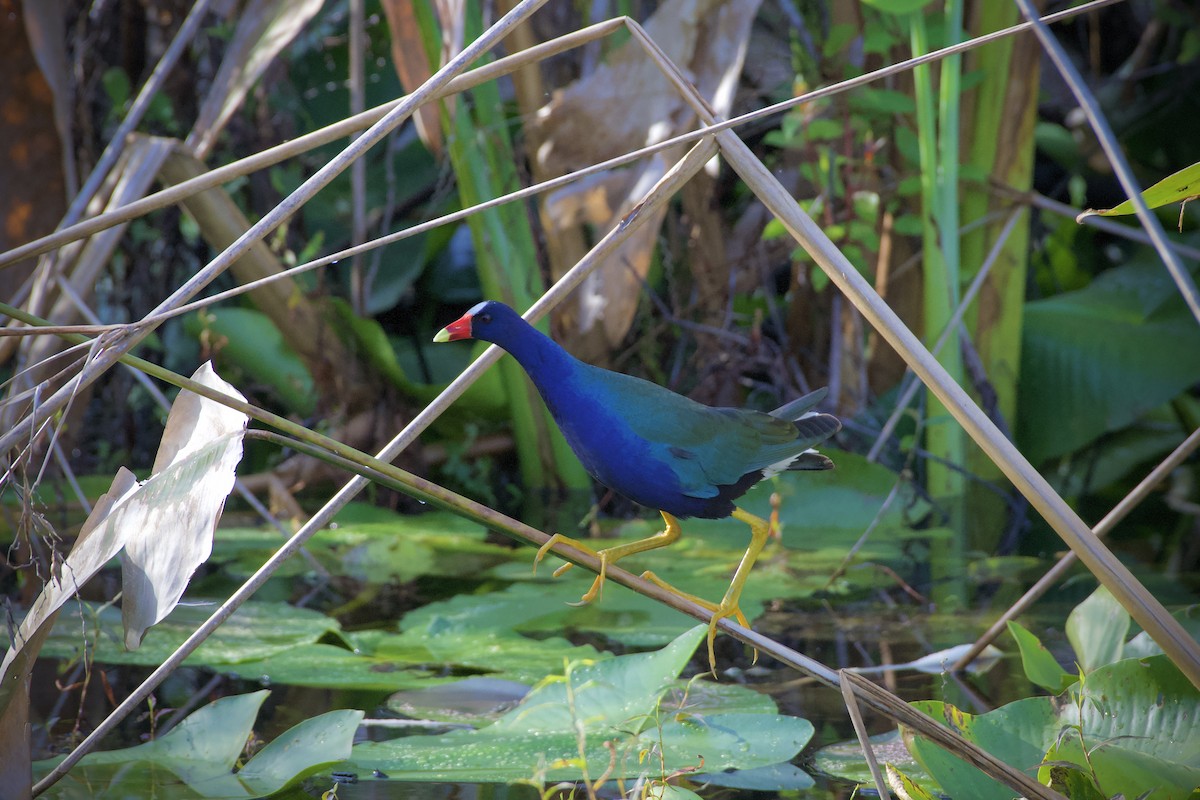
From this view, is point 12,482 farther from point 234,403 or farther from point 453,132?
point 453,132

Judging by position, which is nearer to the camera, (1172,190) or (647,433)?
(1172,190)

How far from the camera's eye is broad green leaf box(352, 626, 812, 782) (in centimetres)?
150

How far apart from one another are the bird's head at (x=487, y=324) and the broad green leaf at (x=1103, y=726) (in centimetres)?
70

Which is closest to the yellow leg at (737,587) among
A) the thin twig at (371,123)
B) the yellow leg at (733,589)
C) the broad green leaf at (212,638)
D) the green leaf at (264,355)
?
the yellow leg at (733,589)

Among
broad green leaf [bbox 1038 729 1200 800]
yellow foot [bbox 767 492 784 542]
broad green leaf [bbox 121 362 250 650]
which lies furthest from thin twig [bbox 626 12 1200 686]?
yellow foot [bbox 767 492 784 542]

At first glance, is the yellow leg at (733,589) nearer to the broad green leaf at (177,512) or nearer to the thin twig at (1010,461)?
the thin twig at (1010,461)

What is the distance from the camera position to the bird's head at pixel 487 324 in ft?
5.09

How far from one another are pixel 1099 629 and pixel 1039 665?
16cm

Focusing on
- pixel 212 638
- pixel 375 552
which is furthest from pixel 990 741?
pixel 375 552

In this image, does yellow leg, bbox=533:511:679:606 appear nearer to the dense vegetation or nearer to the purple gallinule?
the purple gallinule

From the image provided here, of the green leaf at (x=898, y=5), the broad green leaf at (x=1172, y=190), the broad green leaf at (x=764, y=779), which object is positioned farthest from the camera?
the green leaf at (x=898, y=5)

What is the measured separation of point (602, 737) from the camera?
1650 mm

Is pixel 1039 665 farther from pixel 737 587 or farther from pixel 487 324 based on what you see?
pixel 487 324

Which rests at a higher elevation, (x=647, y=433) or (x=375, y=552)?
(x=647, y=433)
